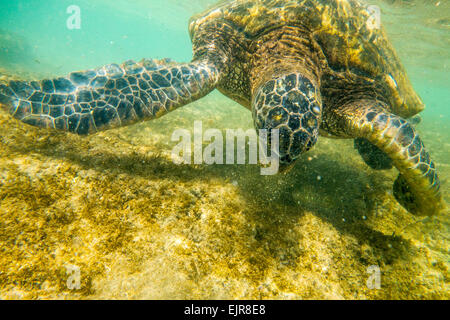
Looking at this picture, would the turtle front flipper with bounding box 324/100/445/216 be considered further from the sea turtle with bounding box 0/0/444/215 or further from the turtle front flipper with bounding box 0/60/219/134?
the turtle front flipper with bounding box 0/60/219/134

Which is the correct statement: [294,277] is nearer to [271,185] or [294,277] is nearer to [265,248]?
[265,248]

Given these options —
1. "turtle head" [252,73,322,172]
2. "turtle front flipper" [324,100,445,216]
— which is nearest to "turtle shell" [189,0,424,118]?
"turtle front flipper" [324,100,445,216]

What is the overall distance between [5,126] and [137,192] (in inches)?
90.2

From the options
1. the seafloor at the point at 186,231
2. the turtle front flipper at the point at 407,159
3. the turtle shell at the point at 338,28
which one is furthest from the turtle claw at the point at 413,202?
the turtle shell at the point at 338,28

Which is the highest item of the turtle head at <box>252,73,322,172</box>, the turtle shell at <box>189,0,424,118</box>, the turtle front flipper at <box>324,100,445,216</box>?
the turtle shell at <box>189,0,424,118</box>

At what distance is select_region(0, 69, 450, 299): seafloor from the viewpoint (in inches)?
64.4

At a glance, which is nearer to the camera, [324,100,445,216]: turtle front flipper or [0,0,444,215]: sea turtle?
[0,0,444,215]: sea turtle

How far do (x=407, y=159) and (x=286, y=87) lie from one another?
1.93m

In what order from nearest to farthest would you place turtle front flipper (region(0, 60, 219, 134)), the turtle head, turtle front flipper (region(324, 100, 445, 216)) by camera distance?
1. the turtle head
2. turtle front flipper (region(0, 60, 219, 134))
3. turtle front flipper (region(324, 100, 445, 216))

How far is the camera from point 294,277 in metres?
1.84

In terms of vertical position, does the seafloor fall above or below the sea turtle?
below

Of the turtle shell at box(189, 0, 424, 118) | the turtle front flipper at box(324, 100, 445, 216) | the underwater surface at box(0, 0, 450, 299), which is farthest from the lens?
the turtle shell at box(189, 0, 424, 118)

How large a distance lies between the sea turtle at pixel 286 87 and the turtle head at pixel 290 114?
13mm

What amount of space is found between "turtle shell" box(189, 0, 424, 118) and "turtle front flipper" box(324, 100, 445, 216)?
3.86 ft
